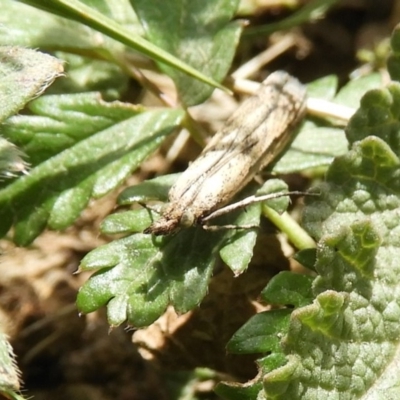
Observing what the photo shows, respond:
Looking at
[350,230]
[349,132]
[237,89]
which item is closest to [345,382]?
[350,230]

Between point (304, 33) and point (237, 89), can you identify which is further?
point (304, 33)

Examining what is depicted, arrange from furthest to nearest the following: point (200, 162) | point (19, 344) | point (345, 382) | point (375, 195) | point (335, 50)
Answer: point (335, 50) → point (19, 344) → point (200, 162) → point (375, 195) → point (345, 382)

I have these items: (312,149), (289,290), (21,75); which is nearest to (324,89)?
(312,149)

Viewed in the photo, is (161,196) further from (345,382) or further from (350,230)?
(345,382)

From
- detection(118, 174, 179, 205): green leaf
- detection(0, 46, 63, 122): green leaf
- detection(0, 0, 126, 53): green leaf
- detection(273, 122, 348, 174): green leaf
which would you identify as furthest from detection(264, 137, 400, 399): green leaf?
detection(0, 0, 126, 53): green leaf

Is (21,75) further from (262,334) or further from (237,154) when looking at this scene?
(262,334)

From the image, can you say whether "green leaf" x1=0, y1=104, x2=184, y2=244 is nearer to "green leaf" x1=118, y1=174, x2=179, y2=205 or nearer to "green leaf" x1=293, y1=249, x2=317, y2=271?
"green leaf" x1=118, y1=174, x2=179, y2=205
